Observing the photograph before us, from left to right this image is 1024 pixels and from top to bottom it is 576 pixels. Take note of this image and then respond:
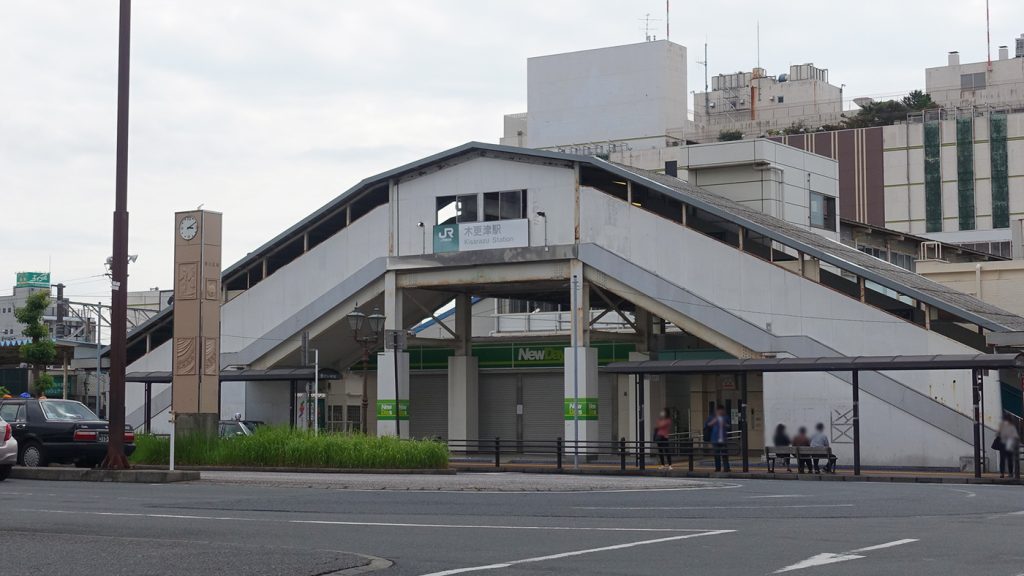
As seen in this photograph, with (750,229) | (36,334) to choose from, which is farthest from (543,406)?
(36,334)

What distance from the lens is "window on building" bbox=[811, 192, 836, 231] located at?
54.8 m

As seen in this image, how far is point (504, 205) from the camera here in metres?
45.4

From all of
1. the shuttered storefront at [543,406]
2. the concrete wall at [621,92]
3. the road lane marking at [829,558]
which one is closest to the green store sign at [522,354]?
the shuttered storefront at [543,406]

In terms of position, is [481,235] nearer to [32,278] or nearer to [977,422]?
[977,422]

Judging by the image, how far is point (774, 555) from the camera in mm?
12195

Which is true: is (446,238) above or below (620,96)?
below

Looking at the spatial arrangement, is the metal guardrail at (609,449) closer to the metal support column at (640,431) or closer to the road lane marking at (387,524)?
the metal support column at (640,431)

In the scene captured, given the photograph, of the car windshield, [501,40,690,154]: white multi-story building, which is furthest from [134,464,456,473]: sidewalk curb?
[501,40,690,154]: white multi-story building

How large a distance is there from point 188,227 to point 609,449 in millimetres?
19992

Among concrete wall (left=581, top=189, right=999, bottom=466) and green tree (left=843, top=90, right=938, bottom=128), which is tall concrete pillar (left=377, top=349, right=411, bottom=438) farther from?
green tree (left=843, top=90, right=938, bottom=128)

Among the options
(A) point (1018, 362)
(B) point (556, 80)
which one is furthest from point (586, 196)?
(B) point (556, 80)

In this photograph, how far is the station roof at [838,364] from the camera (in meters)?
31.6

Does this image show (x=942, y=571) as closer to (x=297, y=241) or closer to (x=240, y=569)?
(x=240, y=569)

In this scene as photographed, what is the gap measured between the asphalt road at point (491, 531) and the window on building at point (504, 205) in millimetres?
22586
